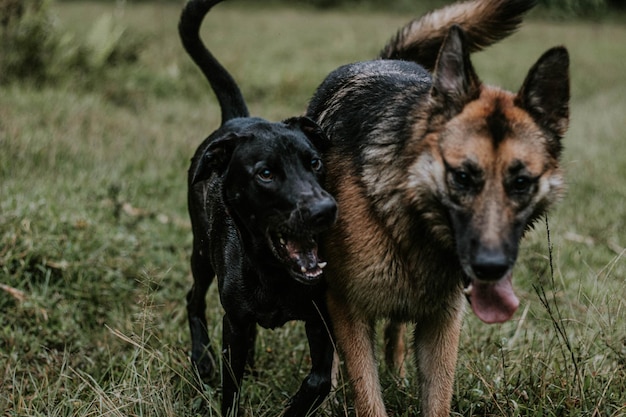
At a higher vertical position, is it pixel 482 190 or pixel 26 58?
pixel 482 190

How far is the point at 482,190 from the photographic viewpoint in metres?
2.69

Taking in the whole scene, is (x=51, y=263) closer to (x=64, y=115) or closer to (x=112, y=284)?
(x=112, y=284)

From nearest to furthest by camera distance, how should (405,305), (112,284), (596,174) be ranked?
(405,305)
(112,284)
(596,174)

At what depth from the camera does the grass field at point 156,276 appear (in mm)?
3559

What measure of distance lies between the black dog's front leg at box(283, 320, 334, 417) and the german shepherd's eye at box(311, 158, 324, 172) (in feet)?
2.38

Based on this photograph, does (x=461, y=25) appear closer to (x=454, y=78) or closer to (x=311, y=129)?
(x=311, y=129)

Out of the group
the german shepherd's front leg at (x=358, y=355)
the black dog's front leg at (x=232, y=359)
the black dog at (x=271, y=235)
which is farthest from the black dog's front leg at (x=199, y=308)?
the german shepherd's front leg at (x=358, y=355)

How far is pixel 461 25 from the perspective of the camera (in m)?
4.47

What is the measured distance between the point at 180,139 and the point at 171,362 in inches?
181

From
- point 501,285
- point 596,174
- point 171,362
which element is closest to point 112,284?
point 171,362

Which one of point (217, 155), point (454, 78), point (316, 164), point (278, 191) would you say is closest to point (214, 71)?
point (217, 155)

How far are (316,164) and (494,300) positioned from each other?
3.35 feet

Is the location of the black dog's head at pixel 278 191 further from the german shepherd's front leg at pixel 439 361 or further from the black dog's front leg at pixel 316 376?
the german shepherd's front leg at pixel 439 361

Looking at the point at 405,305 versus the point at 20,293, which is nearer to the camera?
the point at 405,305
